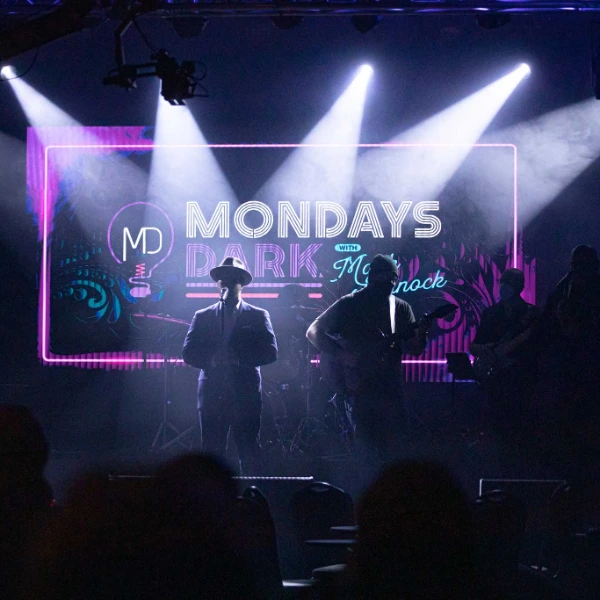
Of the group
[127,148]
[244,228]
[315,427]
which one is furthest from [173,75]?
[315,427]

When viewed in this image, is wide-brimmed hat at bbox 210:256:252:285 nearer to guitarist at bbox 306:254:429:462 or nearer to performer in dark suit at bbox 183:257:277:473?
performer in dark suit at bbox 183:257:277:473

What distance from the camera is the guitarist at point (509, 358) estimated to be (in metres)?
6.74

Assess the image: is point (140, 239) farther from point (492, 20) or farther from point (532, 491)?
point (532, 491)

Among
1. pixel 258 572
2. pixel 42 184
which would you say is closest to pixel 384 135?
pixel 42 184

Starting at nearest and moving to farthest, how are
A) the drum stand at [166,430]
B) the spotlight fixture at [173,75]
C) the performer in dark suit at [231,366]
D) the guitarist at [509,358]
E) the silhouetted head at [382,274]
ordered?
1. the spotlight fixture at [173,75]
2. the silhouetted head at [382,274]
3. the performer in dark suit at [231,366]
4. the guitarist at [509,358]
5. the drum stand at [166,430]

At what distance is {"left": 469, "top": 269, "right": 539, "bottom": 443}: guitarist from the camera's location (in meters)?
6.74

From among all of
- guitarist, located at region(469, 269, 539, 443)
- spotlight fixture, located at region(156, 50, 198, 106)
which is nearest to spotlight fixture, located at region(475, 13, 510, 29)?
guitarist, located at region(469, 269, 539, 443)

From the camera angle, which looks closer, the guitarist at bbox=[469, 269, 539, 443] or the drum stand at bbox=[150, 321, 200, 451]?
the guitarist at bbox=[469, 269, 539, 443]

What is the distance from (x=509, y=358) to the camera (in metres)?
6.81

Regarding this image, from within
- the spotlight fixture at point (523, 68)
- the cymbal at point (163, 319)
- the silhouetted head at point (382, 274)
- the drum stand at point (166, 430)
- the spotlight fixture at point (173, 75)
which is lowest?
the drum stand at point (166, 430)

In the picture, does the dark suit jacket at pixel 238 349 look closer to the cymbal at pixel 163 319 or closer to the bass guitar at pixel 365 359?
the bass guitar at pixel 365 359

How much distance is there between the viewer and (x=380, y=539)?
225cm

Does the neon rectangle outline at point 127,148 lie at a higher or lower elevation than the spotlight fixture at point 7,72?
lower

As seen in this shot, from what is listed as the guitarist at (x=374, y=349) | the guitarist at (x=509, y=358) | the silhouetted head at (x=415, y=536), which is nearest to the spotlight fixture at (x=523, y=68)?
the guitarist at (x=509, y=358)
